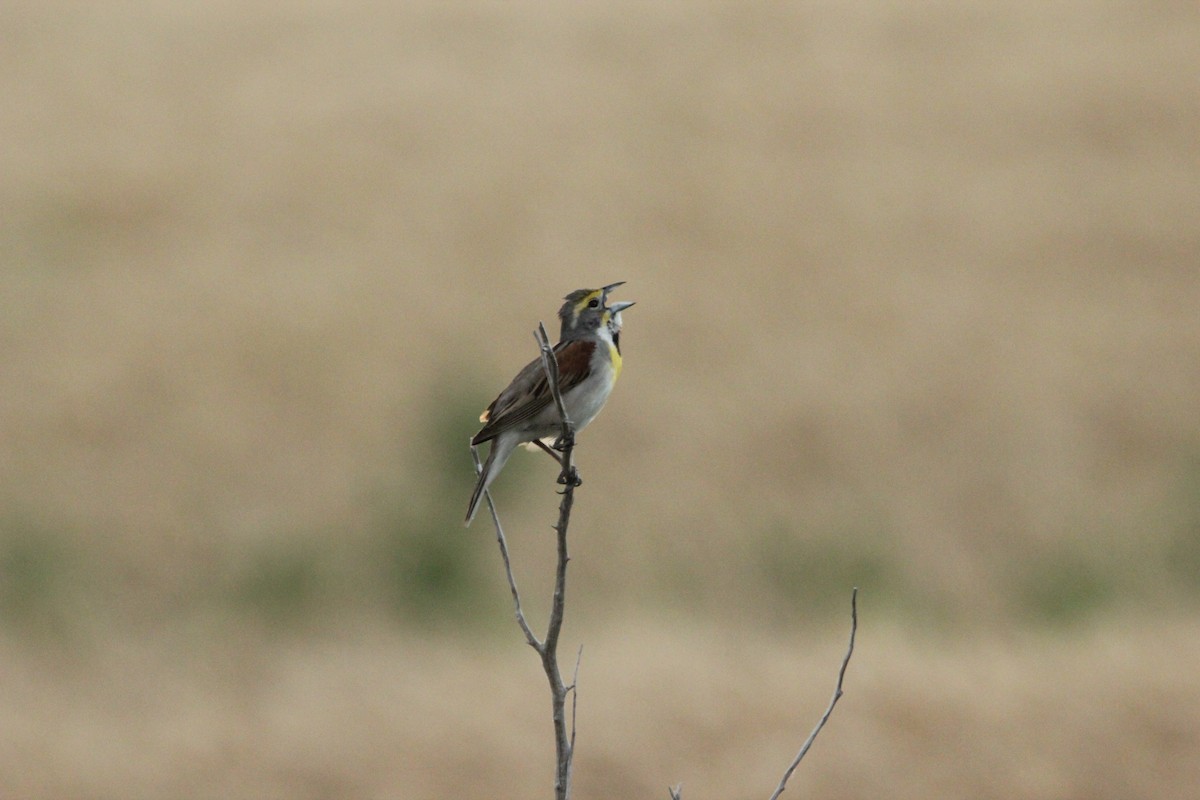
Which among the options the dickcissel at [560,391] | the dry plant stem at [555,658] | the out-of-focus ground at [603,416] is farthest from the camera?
the out-of-focus ground at [603,416]

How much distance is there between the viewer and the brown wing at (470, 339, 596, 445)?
552 centimetres

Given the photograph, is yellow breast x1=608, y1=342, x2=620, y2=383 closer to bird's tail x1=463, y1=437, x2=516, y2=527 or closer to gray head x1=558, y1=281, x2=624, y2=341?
gray head x1=558, y1=281, x2=624, y2=341

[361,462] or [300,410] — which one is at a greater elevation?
[300,410]

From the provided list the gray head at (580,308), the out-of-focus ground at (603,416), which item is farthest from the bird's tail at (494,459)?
the out-of-focus ground at (603,416)

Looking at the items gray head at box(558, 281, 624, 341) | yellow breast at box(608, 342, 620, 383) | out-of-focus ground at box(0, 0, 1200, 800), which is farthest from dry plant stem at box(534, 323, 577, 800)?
out-of-focus ground at box(0, 0, 1200, 800)

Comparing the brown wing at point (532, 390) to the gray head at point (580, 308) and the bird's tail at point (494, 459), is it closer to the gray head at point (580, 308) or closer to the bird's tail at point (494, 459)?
the bird's tail at point (494, 459)

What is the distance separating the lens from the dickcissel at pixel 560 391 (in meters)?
5.54

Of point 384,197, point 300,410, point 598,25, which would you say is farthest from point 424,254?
point 598,25

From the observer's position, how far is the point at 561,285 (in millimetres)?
21766

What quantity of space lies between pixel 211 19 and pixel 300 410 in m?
12.3

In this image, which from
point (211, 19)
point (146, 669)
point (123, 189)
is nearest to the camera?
point (146, 669)

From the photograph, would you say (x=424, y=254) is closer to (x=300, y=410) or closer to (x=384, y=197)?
(x=384, y=197)

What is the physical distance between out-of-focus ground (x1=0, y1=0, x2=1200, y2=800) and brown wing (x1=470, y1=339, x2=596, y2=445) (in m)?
6.90

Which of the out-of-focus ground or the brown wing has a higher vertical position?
the out-of-focus ground
